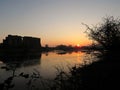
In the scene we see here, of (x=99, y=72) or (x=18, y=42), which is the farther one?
(x=18, y=42)

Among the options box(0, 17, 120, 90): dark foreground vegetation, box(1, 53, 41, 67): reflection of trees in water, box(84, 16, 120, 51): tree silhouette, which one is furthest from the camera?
box(84, 16, 120, 51): tree silhouette

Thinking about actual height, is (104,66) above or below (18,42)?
below

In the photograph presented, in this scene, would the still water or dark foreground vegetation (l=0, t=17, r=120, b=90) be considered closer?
the still water

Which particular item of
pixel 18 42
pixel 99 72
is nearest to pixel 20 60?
pixel 99 72

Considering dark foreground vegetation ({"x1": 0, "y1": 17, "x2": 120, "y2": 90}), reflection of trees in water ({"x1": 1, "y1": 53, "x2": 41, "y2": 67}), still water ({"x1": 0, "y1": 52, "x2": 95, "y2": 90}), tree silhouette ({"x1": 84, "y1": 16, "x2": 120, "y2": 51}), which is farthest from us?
tree silhouette ({"x1": 84, "y1": 16, "x2": 120, "y2": 51})

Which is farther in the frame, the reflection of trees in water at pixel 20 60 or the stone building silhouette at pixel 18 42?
the stone building silhouette at pixel 18 42

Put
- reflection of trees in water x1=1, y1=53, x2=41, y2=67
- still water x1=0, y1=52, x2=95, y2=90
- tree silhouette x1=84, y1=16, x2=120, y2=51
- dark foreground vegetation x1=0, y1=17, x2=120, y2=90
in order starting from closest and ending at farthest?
still water x1=0, y1=52, x2=95, y2=90, reflection of trees in water x1=1, y1=53, x2=41, y2=67, dark foreground vegetation x1=0, y1=17, x2=120, y2=90, tree silhouette x1=84, y1=16, x2=120, y2=51

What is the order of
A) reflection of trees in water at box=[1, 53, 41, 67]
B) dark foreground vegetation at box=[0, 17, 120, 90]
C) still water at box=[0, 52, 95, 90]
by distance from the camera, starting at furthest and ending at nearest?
dark foreground vegetation at box=[0, 17, 120, 90]
reflection of trees in water at box=[1, 53, 41, 67]
still water at box=[0, 52, 95, 90]

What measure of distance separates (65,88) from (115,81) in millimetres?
2435

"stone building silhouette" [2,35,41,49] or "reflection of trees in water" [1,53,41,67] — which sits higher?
"stone building silhouette" [2,35,41,49]

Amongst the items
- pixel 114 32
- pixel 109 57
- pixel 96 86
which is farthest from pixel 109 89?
pixel 114 32

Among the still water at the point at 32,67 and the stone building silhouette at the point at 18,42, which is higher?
the stone building silhouette at the point at 18,42

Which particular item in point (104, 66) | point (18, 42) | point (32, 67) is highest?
point (18, 42)

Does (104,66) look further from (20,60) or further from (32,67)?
(32,67)
